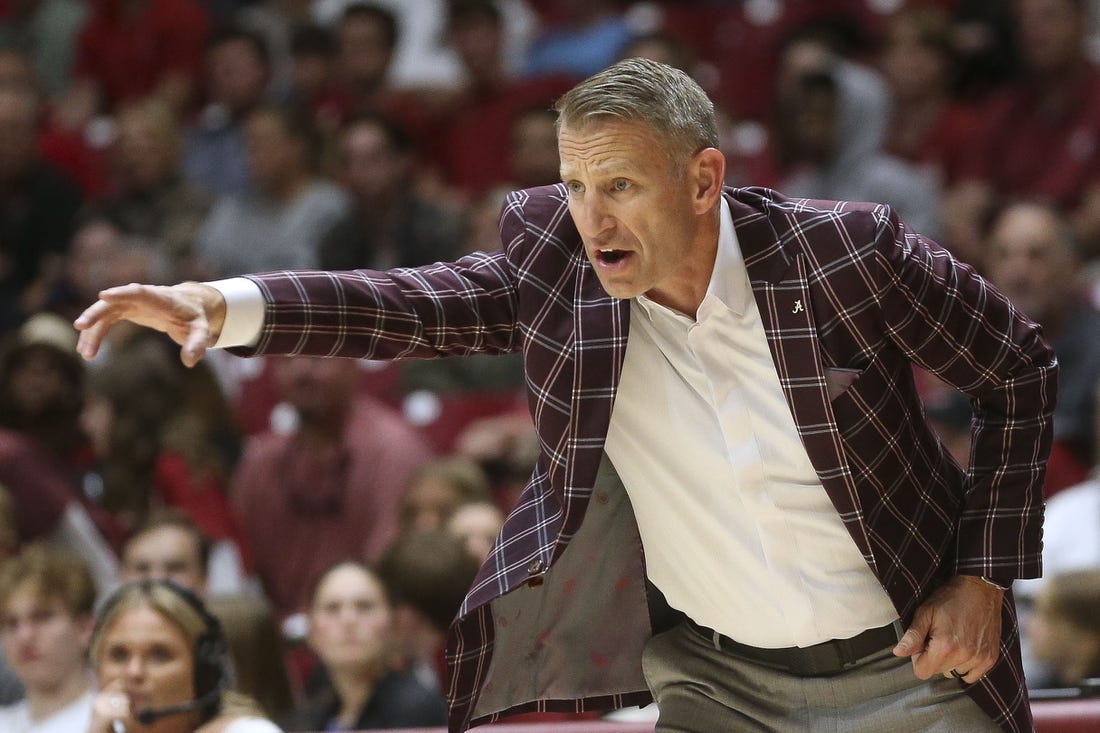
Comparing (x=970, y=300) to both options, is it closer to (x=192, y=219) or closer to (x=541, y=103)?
(x=541, y=103)

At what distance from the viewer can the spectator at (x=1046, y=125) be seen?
596 cm

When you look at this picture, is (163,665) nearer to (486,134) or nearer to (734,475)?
(734,475)

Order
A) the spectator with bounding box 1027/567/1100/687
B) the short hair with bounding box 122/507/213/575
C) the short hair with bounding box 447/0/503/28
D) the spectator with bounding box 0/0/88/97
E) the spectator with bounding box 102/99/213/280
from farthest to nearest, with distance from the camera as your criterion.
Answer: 1. the spectator with bounding box 0/0/88/97
2. the short hair with bounding box 447/0/503/28
3. the spectator with bounding box 102/99/213/280
4. the short hair with bounding box 122/507/213/575
5. the spectator with bounding box 1027/567/1100/687

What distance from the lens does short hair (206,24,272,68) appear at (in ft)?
23.3

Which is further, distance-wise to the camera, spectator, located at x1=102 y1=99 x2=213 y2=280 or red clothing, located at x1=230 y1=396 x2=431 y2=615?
spectator, located at x1=102 y1=99 x2=213 y2=280

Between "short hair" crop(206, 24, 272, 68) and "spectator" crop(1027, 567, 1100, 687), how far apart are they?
15.4ft

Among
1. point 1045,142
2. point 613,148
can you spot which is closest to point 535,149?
point 1045,142

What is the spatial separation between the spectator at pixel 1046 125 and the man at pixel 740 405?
Answer: 3843 millimetres

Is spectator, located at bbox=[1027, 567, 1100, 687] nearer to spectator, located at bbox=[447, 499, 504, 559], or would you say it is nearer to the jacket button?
spectator, located at bbox=[447, 499, 504, 559]

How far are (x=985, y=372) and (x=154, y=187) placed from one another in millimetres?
5131

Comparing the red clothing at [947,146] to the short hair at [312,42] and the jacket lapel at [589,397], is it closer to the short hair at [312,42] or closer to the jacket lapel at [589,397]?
the short hair at [312,42]

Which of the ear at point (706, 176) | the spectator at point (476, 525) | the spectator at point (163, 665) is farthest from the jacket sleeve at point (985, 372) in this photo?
the spectator at point (476, 525)

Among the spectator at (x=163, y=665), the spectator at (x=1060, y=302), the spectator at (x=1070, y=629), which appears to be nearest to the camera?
the spectator at (x=163, y=665)

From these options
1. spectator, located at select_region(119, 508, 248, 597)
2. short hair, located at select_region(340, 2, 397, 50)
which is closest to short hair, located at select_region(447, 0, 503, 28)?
short hair, located at select_region(340, 2, 397, 50)
